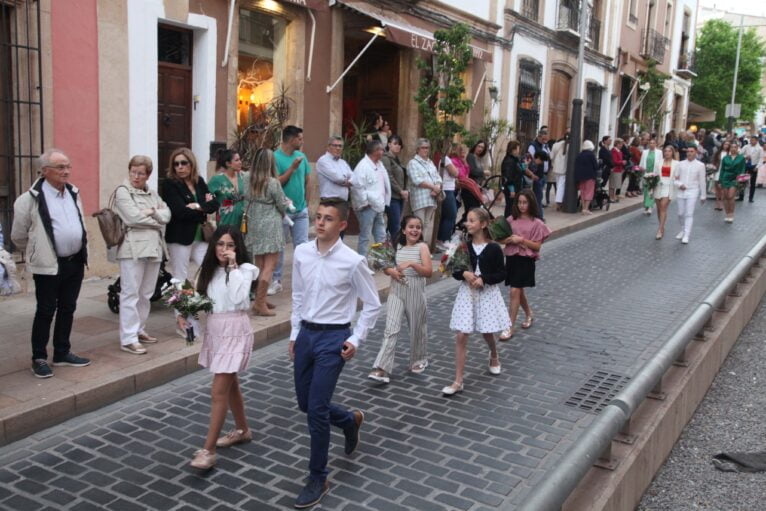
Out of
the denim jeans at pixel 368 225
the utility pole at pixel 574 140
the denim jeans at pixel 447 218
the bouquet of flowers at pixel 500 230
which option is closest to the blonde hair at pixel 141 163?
the bouquet of flowers at pixel 500 230

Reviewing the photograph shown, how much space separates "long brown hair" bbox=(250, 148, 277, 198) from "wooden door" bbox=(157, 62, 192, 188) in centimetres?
314

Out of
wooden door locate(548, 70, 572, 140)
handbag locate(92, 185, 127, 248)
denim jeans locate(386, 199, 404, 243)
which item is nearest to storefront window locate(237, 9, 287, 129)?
denim jeans locate(386, 199, 404, 243)

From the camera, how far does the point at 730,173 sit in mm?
16266

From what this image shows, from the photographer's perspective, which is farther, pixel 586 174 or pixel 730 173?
pixel 586 174

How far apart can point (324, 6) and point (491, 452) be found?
30.7 feet

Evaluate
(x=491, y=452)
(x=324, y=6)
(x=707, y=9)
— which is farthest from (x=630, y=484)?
(x=707, y=9)

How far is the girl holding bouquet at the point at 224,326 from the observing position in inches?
172

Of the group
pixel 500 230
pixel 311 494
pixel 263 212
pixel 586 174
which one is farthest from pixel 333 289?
pixel 586 174

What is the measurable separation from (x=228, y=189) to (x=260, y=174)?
390mm

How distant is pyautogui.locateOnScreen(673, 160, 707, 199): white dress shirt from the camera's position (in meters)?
13.3

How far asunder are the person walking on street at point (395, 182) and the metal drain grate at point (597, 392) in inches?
188

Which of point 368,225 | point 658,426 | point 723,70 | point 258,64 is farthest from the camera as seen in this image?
point 723,70

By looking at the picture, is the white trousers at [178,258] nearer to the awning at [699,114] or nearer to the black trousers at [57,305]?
the black trousers at [57,305]

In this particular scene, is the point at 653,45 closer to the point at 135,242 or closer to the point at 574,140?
the point at 574,140
